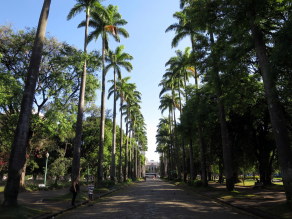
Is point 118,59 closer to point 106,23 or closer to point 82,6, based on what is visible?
point 106,23

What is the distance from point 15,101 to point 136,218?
45.3 feet

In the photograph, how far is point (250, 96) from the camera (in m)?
18.9

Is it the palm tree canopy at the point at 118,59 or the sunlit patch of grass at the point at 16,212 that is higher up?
the palm tree canopy at the point at 118,59

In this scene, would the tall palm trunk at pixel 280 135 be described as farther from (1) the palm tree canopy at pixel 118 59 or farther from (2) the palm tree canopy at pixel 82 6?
(1) the palm tree canopy at pixel 118 59

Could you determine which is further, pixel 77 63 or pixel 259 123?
pixel 259 123

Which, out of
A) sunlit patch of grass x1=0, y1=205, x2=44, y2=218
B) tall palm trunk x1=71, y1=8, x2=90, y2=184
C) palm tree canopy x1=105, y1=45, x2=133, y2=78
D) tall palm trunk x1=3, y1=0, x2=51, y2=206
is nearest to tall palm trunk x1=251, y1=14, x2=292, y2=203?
tall palm trunk x1=3, y1=0, x2=51, y2=206

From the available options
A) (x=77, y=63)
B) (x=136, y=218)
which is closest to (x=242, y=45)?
(x=136, y=218)

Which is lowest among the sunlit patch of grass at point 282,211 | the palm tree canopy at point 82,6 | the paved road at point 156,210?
the paved road at point 156,210

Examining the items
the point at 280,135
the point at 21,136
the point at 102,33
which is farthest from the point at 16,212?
the point at 102,33

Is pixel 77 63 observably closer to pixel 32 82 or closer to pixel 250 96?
pixel 32 82

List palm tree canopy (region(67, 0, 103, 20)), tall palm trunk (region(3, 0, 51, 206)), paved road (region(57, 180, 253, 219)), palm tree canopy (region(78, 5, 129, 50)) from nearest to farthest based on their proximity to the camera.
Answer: tall palm trunk (region(3, 0, 51, 206)) < paved road (region(57, 180, 253, 219)) < palm tree canopy (region(67, 0, 103, 20)) < palm tree canopy (region(78, 5, 129, 50))

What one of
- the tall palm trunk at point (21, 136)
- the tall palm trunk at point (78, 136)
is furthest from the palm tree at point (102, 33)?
the tall palm trunk at point (21, 136)

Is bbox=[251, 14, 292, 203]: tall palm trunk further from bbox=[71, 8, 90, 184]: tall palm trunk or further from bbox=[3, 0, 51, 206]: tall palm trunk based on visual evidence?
bbox=[71, 8, 90, 184]: tall palm trunk

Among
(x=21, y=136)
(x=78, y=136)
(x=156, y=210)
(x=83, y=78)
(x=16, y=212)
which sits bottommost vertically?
(x=156, y=210)
